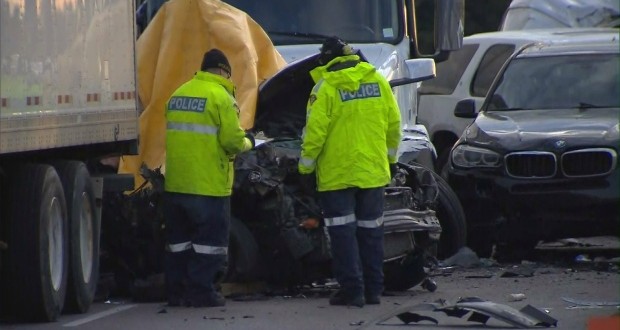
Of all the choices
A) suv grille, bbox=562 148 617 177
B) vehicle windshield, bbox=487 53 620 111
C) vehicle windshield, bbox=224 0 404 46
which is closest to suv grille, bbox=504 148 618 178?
suv grille, bbox=562 148 617 177

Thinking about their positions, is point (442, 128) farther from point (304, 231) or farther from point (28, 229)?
point (28, 229)

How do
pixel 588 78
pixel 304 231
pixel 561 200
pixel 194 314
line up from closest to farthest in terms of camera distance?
pixel 194 314
pixel 304 231
pixel 561 200
pixel 588 78

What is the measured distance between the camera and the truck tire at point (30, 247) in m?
9.66

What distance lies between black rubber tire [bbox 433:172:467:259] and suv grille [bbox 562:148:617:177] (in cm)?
93

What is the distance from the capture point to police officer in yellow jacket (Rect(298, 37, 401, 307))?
10.6 meters

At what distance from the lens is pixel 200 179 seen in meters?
10.7

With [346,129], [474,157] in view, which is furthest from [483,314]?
[474,157]

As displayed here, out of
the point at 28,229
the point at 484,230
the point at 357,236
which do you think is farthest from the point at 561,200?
the point at 28,229

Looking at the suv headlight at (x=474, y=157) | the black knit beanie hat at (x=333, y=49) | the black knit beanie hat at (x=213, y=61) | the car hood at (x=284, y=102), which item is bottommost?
the suv headlight at (x=474, y=157)

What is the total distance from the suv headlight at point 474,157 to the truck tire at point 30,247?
4825mm

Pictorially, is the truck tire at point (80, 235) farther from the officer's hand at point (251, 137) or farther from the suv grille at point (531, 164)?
the suv grille at point (531, 164)

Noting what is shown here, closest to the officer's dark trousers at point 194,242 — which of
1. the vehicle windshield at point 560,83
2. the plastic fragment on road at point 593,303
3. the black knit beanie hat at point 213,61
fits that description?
the black knit beanie hat at point 213,61

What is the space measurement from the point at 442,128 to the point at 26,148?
31.8 feet

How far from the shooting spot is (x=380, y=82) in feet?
35.6
